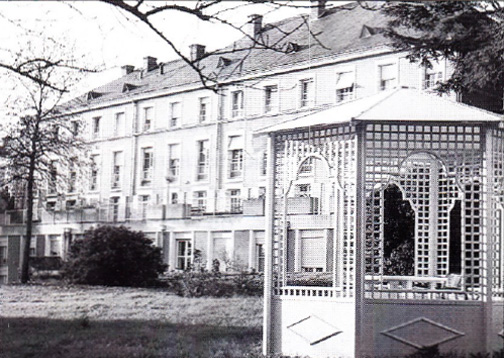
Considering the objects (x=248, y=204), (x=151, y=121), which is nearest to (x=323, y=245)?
(x=248, y=204)

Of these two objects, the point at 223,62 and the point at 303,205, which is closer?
the point at 223,62

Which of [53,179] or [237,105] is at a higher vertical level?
[237,105]

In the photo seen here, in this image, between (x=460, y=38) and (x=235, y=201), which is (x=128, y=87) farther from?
(x=460, y=38)

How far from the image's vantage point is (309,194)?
10.1 metres

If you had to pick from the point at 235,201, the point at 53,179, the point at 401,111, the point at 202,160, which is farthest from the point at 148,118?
the point at 401,111

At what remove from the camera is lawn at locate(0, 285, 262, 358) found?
8.99m

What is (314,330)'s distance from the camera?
28.6ft

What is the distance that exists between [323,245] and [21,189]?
4.43 meters

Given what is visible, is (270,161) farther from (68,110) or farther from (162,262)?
(162,262)

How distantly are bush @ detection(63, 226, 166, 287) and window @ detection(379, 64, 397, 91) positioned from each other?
158 inches

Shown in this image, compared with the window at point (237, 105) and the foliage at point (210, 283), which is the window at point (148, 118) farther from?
the foliage at point (210, 283)

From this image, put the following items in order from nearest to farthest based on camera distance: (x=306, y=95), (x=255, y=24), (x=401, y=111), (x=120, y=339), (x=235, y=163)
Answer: (x=255, y=24) < (x=401, y=111) < (x=120, y=339) < (x=306, y=95) < (x=235, y=163)

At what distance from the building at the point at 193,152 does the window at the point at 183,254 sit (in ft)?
0.07

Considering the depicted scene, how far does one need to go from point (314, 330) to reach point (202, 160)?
378 centimetres
